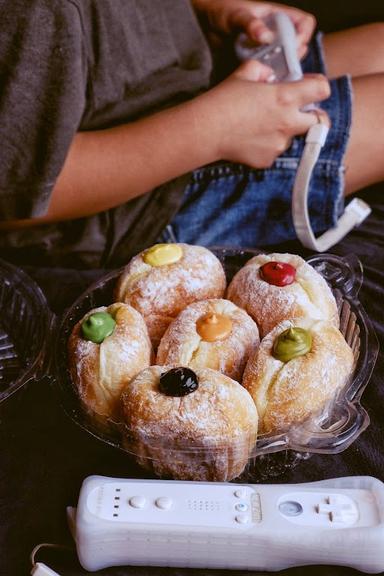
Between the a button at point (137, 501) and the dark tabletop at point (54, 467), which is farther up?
the a button at point (137, 501)

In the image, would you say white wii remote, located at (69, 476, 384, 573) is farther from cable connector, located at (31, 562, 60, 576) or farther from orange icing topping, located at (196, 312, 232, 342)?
orange icing topping, located at (196, 312, 232, 342)

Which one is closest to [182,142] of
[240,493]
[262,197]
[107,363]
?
[262,197]

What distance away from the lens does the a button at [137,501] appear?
0.58m

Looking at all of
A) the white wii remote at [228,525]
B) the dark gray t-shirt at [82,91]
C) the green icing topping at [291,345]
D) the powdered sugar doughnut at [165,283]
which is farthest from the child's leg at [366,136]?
the white wii remote at [228,525]

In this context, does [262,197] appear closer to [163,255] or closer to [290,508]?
[163,255]

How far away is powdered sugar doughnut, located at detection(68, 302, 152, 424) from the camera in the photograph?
2.14 ft

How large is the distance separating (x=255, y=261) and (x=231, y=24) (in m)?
0.53

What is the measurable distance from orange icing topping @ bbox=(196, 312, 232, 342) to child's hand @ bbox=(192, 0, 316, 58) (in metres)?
0.54

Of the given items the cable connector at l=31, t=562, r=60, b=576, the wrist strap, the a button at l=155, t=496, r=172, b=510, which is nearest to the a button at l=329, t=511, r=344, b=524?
the a button at l=155, t=496, r=172, b=510

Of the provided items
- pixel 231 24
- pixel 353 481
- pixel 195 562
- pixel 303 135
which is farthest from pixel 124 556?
pixel 231 24

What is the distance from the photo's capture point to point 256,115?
936mm

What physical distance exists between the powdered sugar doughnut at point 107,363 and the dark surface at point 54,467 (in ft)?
0.26

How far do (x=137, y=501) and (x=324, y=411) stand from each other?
190mm

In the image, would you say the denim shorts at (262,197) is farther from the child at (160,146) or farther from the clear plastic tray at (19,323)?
the clear plastic tray at (19,323)
